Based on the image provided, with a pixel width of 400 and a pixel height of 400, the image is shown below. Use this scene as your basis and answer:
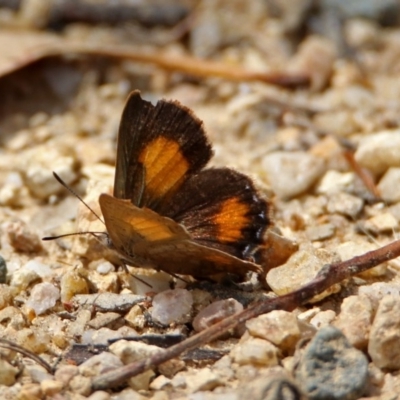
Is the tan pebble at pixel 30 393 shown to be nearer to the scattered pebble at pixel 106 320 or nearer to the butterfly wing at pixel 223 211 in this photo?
the scattered pebble at pixel 106 320

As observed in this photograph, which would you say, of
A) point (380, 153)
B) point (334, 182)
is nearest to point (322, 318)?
point (334, 182)

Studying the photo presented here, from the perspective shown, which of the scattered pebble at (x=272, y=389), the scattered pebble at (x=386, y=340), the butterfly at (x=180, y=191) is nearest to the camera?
the scattered pebble at (x=272, y=389)

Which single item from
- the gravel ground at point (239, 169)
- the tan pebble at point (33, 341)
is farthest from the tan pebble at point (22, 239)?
the tan pebble at point (33, 341)

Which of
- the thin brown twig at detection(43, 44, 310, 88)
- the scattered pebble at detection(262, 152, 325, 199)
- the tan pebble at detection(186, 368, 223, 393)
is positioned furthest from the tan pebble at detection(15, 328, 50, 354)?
the thin brown twig at detection(43, 44, 310, 88)

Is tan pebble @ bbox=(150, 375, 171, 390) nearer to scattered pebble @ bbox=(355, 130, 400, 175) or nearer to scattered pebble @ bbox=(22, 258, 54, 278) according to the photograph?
scattered pebble @ bbox=(22, 258, 54, 278)

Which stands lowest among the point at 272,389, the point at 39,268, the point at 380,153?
the point at 272,389

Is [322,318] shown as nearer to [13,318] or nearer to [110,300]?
[110,300]
